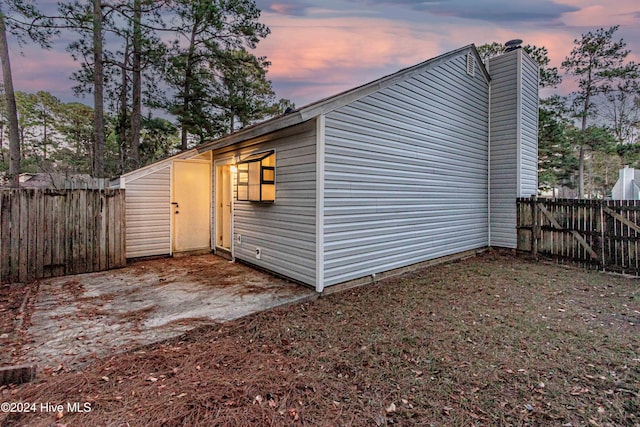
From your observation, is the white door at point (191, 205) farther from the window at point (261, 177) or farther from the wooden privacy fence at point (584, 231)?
the wooden privacy fence at point (584, 231)

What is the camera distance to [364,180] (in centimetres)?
486

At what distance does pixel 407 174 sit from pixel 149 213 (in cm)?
570

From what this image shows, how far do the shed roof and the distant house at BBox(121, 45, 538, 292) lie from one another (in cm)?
2

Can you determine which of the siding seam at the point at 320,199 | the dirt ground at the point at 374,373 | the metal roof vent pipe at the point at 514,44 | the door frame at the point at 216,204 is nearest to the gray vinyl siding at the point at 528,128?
the metal roof vent pipe at the point at 514,44

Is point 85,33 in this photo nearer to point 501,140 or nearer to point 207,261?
point 207,261

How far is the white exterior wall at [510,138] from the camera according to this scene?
7215 millimetres

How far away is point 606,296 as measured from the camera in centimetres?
433

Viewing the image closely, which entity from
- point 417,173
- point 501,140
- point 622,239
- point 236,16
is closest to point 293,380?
point 417,173

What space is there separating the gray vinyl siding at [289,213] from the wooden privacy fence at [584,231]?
575 cm

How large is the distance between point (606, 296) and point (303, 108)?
17.4ft

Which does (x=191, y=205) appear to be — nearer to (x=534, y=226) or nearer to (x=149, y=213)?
(x=149, y=213)

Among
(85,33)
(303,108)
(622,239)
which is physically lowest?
(622,239)

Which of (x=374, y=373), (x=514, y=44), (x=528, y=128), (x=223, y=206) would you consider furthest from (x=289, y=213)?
(x=514, y=44)

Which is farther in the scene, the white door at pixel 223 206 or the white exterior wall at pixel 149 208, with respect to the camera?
the white door at pixel 223 206
